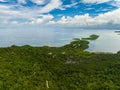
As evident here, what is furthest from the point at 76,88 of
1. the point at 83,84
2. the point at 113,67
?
the point at 113,67

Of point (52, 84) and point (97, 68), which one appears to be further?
point (97, 68)

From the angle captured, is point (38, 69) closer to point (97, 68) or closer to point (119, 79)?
point (97, 68)

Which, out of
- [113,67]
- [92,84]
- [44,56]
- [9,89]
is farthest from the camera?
[44,56]

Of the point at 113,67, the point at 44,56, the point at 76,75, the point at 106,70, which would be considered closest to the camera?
the point at 76,75

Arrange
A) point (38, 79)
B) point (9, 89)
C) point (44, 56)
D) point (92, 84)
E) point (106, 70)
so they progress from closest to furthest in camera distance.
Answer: point (9, 89)
point (92, 84)
point (38, 79)
point (106, 70)
point (44, 56)

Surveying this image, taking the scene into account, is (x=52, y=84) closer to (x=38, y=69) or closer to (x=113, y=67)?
(x=38, y=69)

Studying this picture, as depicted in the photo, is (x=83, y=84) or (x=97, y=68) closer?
(x=83, y=84)

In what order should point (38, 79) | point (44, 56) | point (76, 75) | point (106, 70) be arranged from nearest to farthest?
1. point (38, 79)
2. point (76, 75)
3. point (106, 70)
4. point (44, 56)

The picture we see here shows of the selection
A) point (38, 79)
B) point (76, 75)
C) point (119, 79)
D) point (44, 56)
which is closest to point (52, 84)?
point (38, 79)

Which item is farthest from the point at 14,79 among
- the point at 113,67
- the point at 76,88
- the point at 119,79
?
the point at 113,67
